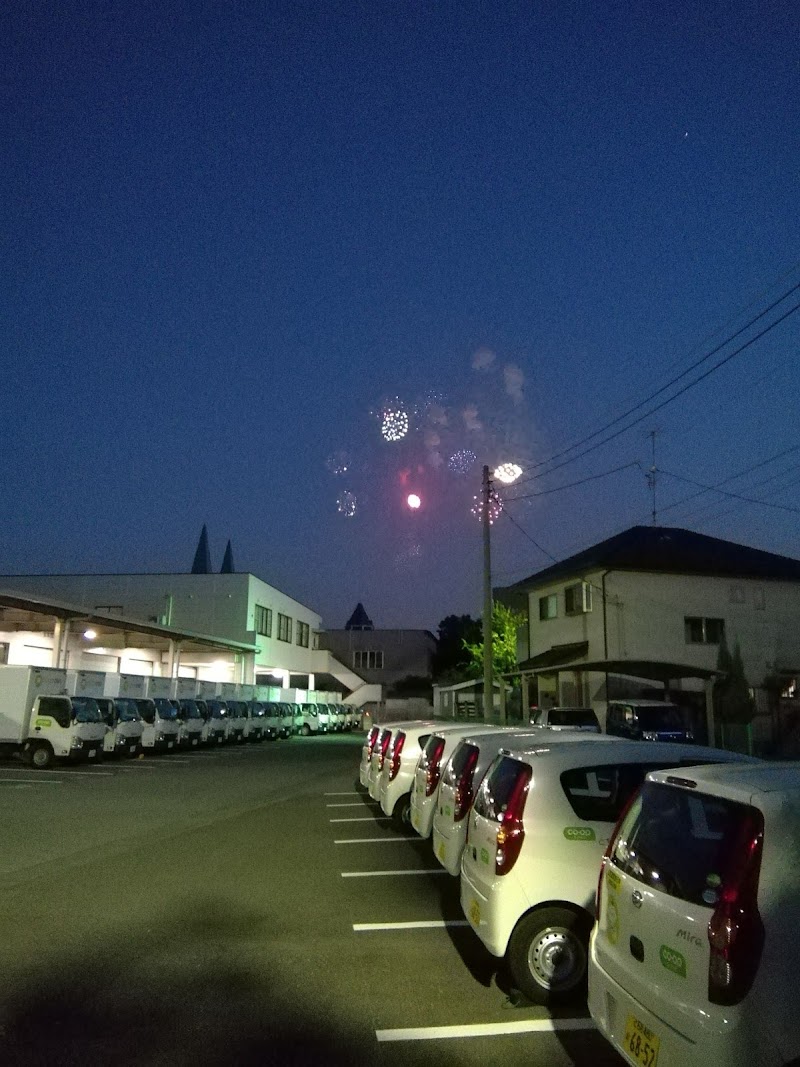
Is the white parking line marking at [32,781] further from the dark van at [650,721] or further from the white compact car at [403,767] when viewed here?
the dark van at [650,721]

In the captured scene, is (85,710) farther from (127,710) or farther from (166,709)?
(166,709)

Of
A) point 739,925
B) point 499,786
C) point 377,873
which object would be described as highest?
point 499,786

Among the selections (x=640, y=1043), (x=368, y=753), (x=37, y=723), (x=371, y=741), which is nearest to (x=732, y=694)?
(x=368, y=753)

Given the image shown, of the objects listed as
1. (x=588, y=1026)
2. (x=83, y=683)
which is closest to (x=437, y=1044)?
(x=588, y=1026)

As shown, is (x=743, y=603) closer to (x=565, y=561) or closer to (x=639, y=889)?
(x=565, y=561)

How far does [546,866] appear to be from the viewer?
19.5 feet

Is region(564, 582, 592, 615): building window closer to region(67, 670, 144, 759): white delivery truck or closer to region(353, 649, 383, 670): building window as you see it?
region(67, 670, 144, 759): white delivery truck

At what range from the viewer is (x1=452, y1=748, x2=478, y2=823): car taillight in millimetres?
7887

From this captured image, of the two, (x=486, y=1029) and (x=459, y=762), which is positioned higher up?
(x=459, y=762)

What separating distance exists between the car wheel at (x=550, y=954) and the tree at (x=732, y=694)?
2559cm

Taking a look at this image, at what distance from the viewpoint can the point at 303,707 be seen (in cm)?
5341

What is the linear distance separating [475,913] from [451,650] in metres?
81.4

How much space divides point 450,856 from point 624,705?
674 inches

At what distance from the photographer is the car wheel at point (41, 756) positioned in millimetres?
25125
